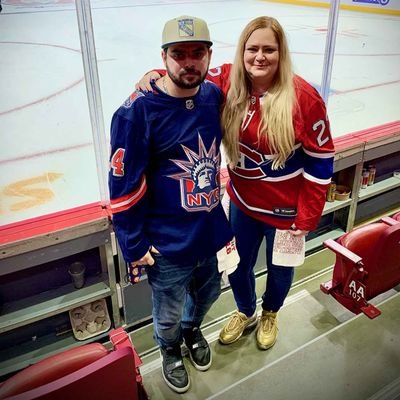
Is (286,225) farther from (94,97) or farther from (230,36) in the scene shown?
(230,36)

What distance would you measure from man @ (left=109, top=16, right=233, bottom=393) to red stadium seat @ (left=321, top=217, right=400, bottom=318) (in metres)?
0.56

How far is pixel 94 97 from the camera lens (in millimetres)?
1565

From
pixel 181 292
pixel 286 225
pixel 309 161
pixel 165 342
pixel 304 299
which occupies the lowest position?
pixel 304 299

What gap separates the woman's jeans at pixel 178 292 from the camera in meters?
1.34

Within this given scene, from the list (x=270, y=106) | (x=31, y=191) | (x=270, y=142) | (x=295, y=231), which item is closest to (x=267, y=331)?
(x=295, y=231)

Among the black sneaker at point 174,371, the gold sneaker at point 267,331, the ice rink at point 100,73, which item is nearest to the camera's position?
the black sneaker at point 174,371

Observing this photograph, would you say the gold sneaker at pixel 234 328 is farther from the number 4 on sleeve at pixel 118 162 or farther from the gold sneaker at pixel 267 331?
the number 4 on sleeve at pixel 118 162

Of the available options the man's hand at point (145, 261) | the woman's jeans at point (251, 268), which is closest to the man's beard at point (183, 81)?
the man's hand at point (145, 261)

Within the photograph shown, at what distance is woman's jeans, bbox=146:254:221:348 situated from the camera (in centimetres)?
134

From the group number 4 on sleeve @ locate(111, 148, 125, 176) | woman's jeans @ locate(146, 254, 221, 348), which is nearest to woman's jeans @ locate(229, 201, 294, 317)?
woman's jeans @ locate(146, 254, 221, 348)

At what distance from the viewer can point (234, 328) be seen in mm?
1797

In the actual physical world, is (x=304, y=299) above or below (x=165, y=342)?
below

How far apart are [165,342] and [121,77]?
2542 mm

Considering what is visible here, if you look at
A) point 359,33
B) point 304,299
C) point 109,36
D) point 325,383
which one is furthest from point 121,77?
point 359,33
